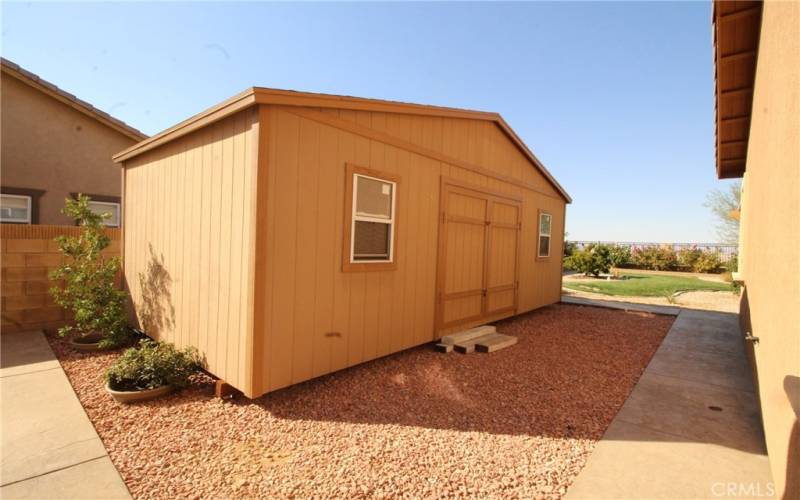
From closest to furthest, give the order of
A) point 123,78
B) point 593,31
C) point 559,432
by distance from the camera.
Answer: point 559,432, point 123,78, point 593,31

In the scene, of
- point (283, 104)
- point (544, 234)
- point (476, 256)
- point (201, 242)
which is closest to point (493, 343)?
point (476, 256)

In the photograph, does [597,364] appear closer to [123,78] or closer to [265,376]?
[265,376]

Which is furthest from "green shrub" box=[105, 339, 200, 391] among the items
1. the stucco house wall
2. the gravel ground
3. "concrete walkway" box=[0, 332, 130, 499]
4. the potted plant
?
the stucco house wall

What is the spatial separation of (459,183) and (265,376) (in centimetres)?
393

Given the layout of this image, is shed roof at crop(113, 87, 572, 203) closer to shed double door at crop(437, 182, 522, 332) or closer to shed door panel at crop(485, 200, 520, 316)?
shed double door at crop(437, 182, 522, 332)

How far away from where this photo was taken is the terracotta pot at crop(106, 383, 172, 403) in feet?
10.7

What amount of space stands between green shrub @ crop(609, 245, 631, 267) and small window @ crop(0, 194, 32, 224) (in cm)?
2454

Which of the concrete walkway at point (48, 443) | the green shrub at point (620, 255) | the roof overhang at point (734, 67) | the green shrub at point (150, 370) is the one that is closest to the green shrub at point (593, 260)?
the green shrub at point (620, 255)

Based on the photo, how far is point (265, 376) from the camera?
10.7 ft

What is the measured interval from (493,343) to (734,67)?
4.56 meters

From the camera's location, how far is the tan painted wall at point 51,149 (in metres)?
7.06

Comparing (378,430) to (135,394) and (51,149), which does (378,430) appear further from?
(51,149)

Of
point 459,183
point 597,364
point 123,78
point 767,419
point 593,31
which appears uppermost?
point 593,31

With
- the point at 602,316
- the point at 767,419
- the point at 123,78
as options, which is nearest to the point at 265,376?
the point at 767,419
